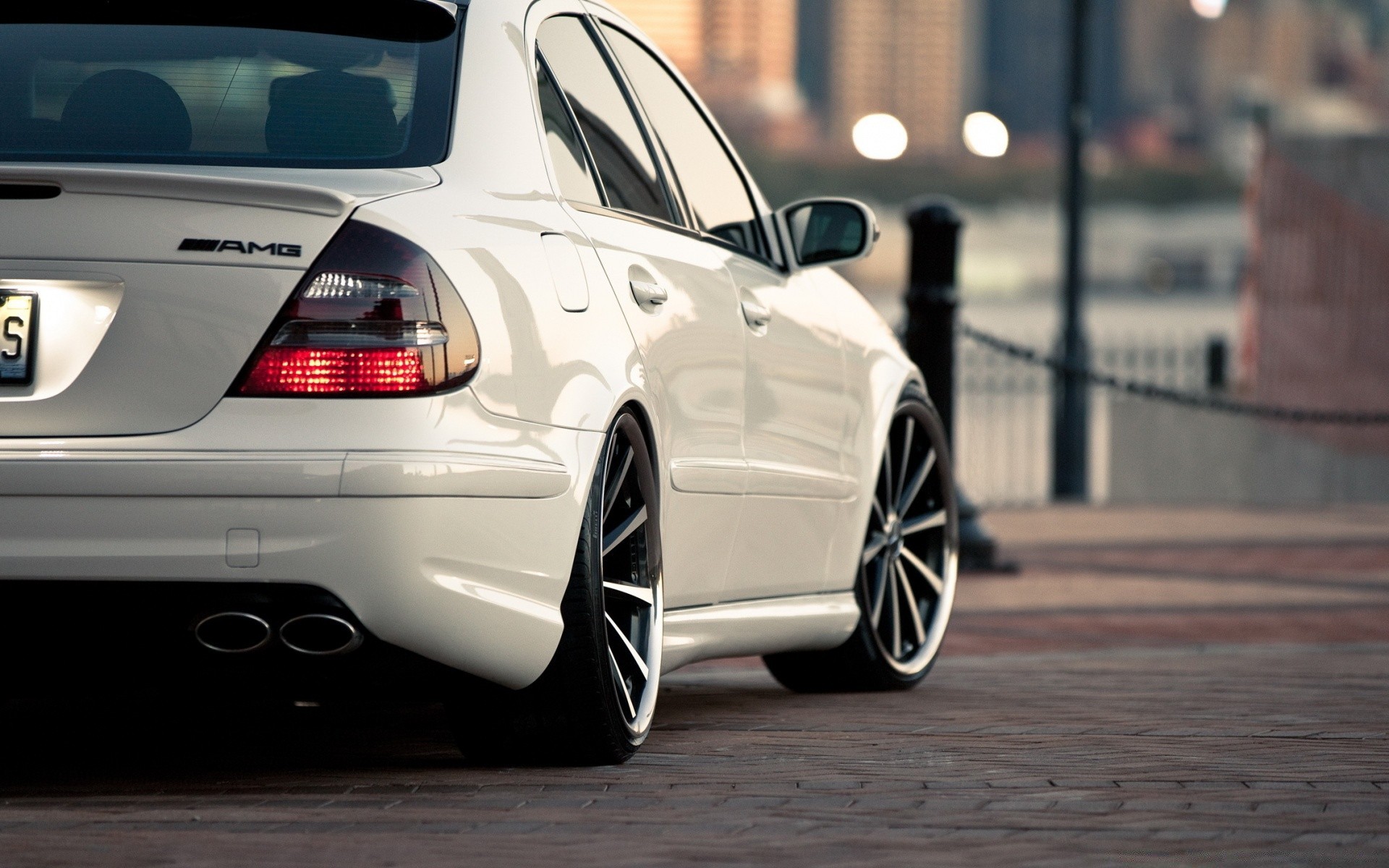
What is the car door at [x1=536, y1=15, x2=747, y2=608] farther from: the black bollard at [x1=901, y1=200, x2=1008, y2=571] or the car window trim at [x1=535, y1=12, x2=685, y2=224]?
the black bollard at [x1=901, y1=200, x2=1008, y2=571]

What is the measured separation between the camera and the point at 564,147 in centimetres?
483

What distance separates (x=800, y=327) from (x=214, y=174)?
→ 6.68 ft

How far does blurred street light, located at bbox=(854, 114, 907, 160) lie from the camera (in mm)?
19781

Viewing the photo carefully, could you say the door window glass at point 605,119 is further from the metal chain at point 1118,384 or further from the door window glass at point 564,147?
the metal chain at point 1118,384

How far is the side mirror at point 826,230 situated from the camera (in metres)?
5.98

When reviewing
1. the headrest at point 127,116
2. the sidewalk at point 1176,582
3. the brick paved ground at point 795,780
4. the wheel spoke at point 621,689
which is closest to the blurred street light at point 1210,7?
the sidewalk at point 1176,582

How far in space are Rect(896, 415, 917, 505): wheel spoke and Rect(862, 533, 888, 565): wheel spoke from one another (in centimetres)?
16

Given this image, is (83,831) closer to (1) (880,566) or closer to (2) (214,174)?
(2) (214,174)

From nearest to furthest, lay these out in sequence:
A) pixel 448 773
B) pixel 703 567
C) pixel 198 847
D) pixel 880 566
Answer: pixel 198 847 → pixel 448 773 → pixel 703 567 → pixel 880 566

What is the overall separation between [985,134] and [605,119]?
16038 millimetres

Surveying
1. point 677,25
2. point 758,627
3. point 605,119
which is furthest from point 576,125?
point 677,25

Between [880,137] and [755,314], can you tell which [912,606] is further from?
[880,137]

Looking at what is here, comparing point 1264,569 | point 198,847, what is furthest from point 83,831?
→ point 1264,569

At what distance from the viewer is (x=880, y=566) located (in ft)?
21.4
